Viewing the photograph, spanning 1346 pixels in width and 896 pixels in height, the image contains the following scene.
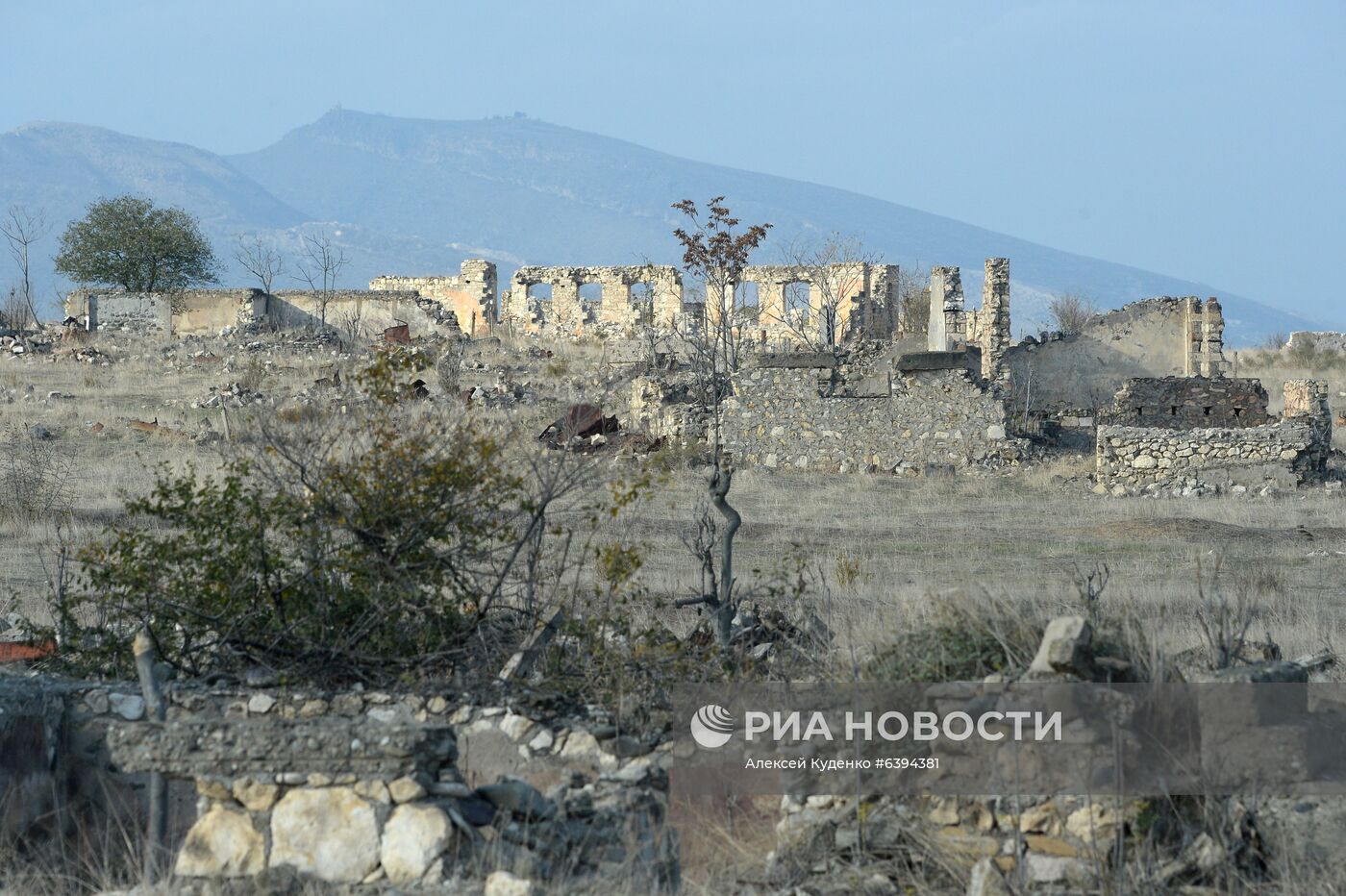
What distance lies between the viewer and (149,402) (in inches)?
1056

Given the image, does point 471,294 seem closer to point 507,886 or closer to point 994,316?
point 994,316

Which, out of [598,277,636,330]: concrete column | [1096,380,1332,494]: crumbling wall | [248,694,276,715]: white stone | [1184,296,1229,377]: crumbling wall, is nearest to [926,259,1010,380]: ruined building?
[1184,296,1229,377]: crumbling wall

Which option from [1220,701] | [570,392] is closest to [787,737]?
[1220,701]

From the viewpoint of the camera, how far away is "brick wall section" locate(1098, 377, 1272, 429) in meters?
24.2

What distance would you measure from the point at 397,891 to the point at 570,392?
2325cm

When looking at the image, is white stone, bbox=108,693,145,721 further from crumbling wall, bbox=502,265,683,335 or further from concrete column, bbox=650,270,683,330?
concrete column, bbox=650,270,683,330

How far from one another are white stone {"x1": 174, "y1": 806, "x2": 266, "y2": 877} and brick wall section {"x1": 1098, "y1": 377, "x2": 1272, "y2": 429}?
803 inches

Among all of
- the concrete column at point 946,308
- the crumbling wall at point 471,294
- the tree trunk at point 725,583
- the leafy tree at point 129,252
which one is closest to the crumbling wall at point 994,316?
the concrete column at point 946,308

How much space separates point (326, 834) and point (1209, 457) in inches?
707

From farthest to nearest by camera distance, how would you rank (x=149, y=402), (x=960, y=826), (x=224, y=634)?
(x=149, y=402) < (x=224, y=634) < (x=960, y=826)

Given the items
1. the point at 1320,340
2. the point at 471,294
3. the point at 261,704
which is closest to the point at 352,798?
the point at 261,704

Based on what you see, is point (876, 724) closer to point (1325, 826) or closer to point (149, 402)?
point (1325, 826)

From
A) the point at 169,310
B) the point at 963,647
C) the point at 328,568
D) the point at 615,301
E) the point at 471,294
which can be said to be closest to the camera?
the point at 963,647

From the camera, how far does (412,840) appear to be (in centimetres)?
593
